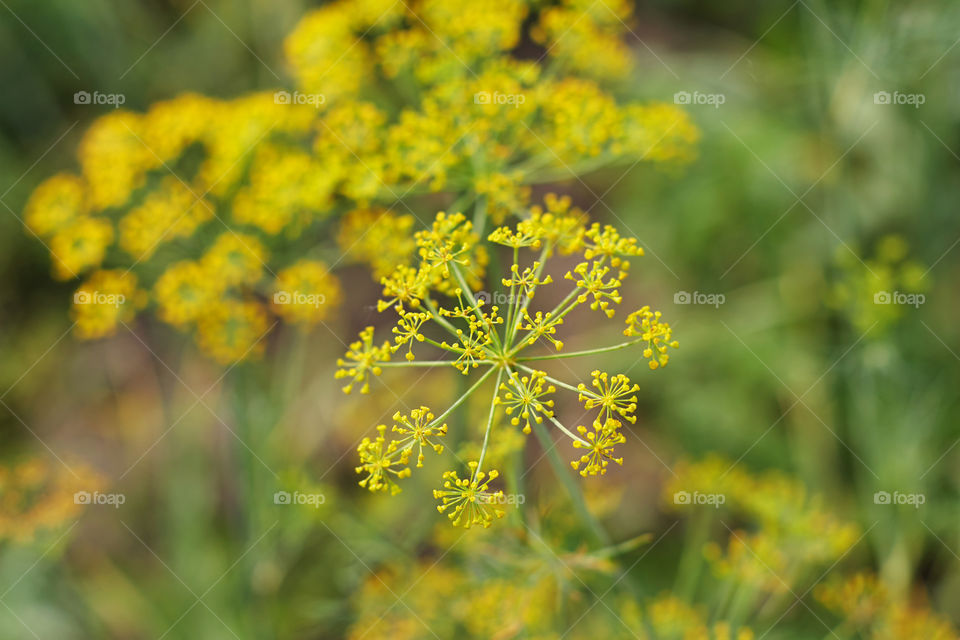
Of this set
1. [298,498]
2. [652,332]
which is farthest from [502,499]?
[298,498]

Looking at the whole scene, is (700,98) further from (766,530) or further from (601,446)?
(601,446)

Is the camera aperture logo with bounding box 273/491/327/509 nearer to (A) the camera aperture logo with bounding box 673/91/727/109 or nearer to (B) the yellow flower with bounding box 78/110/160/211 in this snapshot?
(B) the yellow flower with bounding box 78/110/160/211

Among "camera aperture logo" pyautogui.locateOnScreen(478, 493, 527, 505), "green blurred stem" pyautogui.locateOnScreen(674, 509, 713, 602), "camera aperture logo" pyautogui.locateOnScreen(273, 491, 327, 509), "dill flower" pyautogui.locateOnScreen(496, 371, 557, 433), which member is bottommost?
"green blurred stem" pyautogui.locateOnScreen(674, 509, 713, 602)

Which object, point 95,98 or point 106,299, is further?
point 95,98

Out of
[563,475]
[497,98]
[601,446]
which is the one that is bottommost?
[563,475]

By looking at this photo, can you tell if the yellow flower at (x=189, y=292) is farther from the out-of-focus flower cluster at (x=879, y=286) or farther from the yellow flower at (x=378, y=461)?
the out-of-focus flower cluster at (x=879, y=286)

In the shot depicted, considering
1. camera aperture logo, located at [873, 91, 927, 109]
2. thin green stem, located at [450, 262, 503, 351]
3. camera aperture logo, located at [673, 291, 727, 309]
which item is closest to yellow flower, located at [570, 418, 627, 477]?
thin green stem, located at [450, 262, 503, 351]
